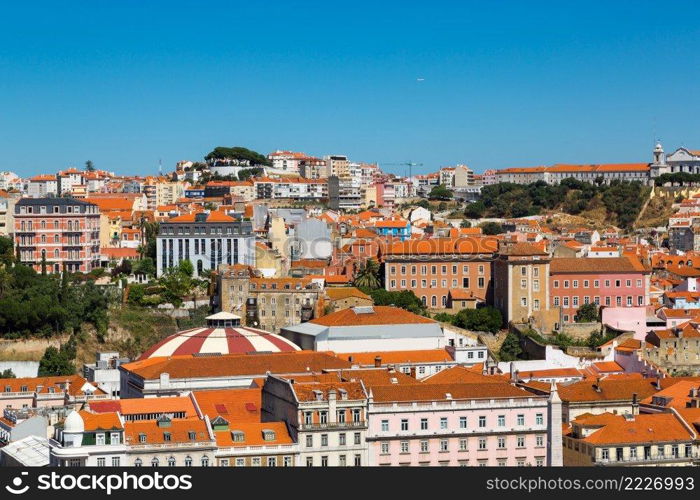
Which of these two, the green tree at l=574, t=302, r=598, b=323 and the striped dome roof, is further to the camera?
the green tree at l=574, t=302, r=598, b=323

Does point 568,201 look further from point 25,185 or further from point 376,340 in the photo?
point 376,340

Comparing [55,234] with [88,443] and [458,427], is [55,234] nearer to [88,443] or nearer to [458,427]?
[458,427]

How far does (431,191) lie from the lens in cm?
14525

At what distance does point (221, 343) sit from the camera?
54312 millimetres

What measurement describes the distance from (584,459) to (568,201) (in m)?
87.3

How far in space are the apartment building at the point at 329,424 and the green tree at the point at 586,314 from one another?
96.2 feet

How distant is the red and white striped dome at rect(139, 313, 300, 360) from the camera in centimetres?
5391

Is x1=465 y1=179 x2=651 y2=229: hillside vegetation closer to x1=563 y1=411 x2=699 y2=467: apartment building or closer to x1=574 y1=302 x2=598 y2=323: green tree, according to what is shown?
x1=574 y1=302 x2=598 y2=323: green tree

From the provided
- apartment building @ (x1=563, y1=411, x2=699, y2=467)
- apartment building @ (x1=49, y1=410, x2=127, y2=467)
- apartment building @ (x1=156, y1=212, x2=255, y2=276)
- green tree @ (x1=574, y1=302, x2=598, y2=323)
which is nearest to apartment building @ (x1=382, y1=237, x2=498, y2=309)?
green tree @ (x1=574, y1=302, x2=598, y2=323)

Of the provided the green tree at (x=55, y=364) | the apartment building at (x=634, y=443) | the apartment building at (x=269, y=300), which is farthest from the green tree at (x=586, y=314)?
the apartment building at (x=634, y=443)

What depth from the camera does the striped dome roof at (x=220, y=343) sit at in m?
53.9

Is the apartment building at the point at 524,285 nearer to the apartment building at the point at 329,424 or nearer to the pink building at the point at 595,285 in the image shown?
the pink building at the point at 595,285

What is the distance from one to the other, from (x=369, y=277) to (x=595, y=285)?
11.3 metres
